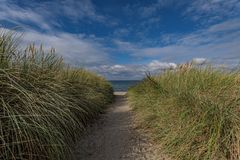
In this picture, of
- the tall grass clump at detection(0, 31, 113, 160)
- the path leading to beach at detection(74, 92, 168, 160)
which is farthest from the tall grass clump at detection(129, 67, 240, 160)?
the tall grass clump at detection(0, 31, 113, 160)

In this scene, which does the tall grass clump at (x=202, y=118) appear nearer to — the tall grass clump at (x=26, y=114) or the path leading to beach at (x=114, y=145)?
the path leading to beach at (x=114, y=145)

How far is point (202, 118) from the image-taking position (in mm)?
2691

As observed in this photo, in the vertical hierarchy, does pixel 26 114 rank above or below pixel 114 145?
above

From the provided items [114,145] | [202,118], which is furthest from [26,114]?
[202,118]

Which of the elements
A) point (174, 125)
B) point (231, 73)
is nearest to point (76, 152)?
point (174, 125)

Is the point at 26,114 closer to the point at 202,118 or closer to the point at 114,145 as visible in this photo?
the point at 114,145

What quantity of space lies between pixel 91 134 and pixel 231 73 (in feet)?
9.60

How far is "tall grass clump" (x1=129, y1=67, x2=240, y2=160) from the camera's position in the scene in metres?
2.46

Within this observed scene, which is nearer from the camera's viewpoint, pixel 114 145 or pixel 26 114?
pixel 26 114

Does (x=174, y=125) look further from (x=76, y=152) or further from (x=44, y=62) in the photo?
(x=44, y=62)

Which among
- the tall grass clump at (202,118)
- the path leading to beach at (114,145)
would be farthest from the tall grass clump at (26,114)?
the tall grass clump at (202,118)

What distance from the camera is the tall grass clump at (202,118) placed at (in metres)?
2.46

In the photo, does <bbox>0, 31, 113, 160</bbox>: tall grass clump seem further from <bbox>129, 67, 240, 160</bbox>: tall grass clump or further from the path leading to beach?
<bbox>129, 67, 240, 160</bbox>: tall grass clump

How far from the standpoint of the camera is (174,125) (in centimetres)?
316
